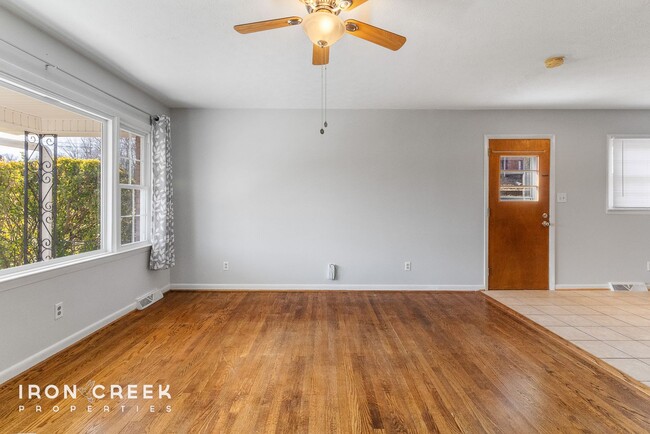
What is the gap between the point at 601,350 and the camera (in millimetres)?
2562

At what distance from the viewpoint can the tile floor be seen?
2.48 meters

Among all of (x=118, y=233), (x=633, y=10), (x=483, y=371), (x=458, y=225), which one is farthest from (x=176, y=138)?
(x=633, y=10)

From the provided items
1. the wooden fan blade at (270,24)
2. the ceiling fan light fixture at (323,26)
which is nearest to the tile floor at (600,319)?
the ceiling fan light fixture at (323,26)

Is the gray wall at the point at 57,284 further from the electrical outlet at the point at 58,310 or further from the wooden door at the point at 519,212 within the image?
the wooden door at the point at 519,212

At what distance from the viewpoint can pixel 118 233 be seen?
3338mm

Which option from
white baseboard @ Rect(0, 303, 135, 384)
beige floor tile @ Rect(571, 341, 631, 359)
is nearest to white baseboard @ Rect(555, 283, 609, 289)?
beige floor tile @ Rect(571, 341, 631, 359)

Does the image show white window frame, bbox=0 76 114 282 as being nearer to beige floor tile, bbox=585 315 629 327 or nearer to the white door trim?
the white door trim

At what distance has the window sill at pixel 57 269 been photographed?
2174 mm

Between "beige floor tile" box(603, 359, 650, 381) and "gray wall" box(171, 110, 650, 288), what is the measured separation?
6.64 feet

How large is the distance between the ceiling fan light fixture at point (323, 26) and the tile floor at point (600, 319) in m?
3.08

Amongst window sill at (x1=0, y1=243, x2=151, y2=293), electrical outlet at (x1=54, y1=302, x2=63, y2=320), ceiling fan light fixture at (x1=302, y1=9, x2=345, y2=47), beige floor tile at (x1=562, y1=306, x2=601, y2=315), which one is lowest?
beige floor tile at (x1=562, y1=306, x2=601, y2=315)

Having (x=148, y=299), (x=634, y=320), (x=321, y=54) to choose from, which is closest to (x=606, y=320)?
(x=634, y=320)

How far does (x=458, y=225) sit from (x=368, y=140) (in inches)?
70.0

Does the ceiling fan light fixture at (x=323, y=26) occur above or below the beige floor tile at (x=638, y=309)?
above
